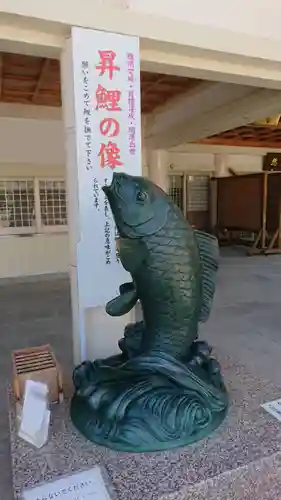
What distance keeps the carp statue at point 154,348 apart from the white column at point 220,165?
734 cm

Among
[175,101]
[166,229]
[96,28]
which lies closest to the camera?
[166,229]

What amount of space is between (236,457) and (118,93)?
1866 millimetres

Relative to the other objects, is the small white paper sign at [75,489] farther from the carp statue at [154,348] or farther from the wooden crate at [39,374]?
the wooden crate at [39,374]

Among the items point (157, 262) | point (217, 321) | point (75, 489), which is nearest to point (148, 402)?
point (75, 489)

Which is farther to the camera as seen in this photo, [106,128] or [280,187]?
[280,187]

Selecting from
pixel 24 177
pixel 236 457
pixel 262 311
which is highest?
pixel 24 177

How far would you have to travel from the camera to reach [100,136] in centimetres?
214

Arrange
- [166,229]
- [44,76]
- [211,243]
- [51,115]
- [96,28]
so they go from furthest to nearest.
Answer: [51,115], [44,76], [96,28], [211,243], [166,229]

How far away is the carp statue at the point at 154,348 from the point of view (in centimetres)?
149

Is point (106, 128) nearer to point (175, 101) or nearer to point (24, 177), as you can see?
point (175, 101)

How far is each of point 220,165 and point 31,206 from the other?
4.43m

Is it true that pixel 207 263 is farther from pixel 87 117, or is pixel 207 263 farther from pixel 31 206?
pixel 31 206

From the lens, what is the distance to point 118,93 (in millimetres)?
2164

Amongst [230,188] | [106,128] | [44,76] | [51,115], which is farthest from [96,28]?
[230,188]
